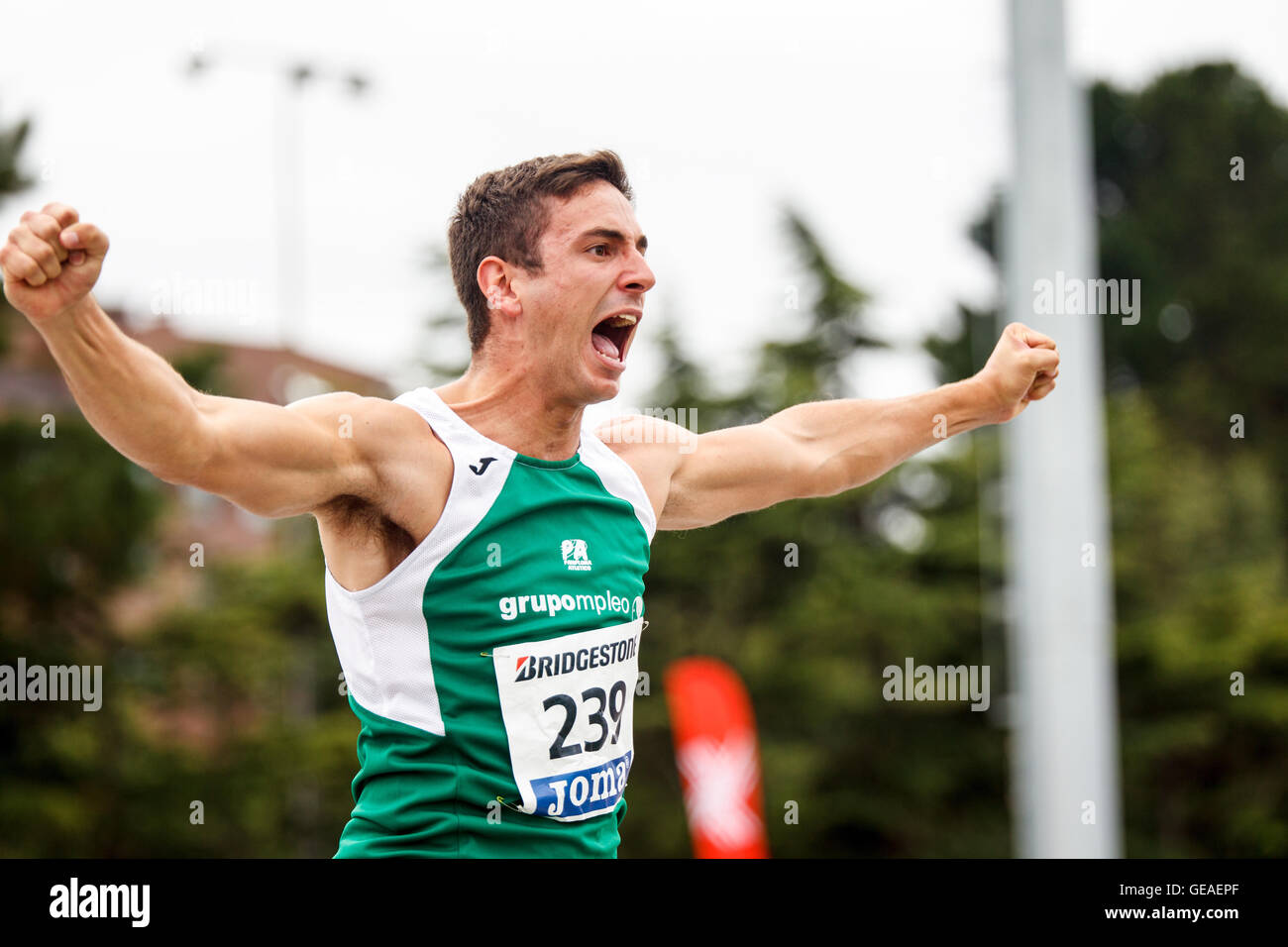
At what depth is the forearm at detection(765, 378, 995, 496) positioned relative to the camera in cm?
378

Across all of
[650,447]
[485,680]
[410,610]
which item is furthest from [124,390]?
[650,447]

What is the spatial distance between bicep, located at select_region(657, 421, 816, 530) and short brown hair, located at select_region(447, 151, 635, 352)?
2.15 ft

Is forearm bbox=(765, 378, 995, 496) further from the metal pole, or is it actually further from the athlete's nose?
the metal pole

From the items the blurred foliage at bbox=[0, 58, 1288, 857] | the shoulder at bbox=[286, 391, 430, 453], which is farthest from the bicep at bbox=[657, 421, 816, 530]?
the blurred foliage at bbox=[0, 58, 1288, 857]

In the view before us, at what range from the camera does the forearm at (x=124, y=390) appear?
95.3 inches

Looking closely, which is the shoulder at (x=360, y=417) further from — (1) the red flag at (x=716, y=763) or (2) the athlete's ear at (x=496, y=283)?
(1) the red flag at (x=716, y=763)

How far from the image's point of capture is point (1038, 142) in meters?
7.21

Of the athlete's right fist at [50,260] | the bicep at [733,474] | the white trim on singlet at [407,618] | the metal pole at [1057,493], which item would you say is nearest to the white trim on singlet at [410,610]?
the white trim on singlet at [407,618]

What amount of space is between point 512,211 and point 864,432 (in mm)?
1139

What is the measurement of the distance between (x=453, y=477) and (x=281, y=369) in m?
15.7

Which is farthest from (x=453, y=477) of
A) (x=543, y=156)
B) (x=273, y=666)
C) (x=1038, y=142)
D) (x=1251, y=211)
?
(x=1251, y=211)

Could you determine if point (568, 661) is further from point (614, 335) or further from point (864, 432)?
point (864, 432)

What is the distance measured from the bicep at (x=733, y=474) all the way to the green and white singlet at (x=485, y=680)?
0.59m

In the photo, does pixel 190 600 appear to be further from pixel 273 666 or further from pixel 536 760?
pixel 536 760
